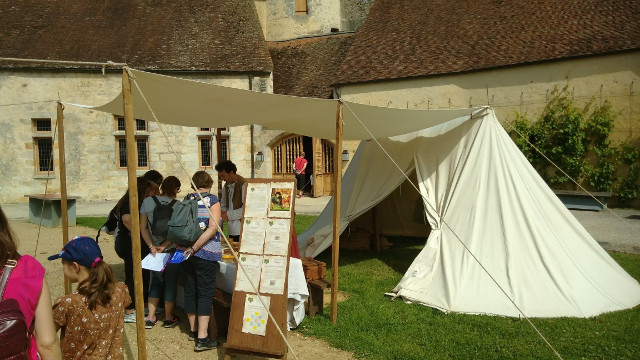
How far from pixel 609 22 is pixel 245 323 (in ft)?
40.4

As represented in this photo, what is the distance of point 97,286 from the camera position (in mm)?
2609

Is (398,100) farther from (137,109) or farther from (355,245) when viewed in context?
(137,109)

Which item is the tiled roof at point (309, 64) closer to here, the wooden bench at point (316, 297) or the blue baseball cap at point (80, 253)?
the wooden bench at point (316, 297)

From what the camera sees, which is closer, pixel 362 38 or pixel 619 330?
pixel 619 330

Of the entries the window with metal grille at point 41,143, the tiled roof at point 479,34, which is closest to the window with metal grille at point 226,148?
the tiled roof at point 479,34

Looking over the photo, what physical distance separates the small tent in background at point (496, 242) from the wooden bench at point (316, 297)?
0.90 m

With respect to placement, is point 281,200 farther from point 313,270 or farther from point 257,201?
point 313,270

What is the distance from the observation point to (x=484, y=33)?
549 inches

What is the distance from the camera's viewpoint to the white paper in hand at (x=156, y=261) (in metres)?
4.23

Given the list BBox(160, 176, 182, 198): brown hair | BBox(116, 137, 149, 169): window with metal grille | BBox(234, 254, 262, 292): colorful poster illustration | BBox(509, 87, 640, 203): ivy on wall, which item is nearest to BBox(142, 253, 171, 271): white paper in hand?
BBox(160, 176, 182, 198): brown hair

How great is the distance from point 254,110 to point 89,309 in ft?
8.93

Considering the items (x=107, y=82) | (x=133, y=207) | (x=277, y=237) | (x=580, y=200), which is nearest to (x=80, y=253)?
(x=133, y=207)

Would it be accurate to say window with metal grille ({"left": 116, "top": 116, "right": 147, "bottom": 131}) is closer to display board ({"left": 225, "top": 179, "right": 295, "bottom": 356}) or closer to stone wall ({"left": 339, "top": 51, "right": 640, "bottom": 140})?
stone wall ({"left": 339, "top": 51, "right": 640, "bottom": 140})

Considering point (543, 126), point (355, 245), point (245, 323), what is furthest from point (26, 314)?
point (543, 126)
